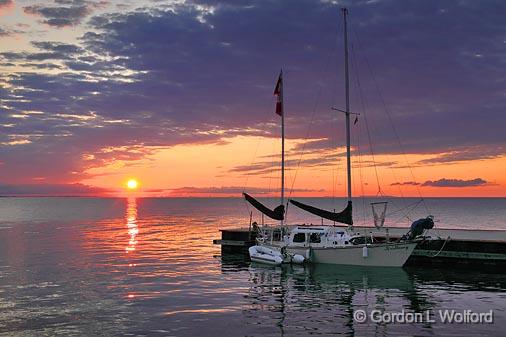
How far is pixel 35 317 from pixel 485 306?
2468cm

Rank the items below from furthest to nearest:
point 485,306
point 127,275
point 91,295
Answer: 1. point 127,275
2. point 91,295
3. point 485,306

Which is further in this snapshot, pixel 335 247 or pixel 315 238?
pixel 315 238

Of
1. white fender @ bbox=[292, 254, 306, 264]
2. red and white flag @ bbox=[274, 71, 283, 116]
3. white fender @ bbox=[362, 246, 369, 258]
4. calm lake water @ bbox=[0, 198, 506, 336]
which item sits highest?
red and white flag @ bbox=[274, 71, 283, 116]

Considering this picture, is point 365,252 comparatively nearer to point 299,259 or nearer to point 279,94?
point 299,259

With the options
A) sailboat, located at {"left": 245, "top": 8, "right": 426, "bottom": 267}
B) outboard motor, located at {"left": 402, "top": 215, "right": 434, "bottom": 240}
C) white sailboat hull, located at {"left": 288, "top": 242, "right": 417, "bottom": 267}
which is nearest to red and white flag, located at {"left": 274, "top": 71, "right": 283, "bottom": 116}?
sailboat, located at {"left": 245, "top": 8, "right": 426, "bottom": 267}

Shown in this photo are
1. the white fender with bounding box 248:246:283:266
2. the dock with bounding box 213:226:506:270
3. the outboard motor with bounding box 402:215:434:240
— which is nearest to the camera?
the dock with bounding box 213:226:506:270

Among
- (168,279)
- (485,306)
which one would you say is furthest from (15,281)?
(485,306)

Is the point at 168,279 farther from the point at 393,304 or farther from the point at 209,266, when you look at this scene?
the point at 393,304

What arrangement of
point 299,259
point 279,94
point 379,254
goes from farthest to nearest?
point 279,94
point 299,259
point 379,254

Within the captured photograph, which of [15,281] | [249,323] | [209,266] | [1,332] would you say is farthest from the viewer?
[209,266]

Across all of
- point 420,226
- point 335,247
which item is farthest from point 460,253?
point 335,247

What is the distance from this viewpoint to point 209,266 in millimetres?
45938

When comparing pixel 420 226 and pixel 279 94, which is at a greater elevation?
pixel 279 94

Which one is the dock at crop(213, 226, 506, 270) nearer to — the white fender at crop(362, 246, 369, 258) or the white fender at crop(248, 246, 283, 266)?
the white fender at crop(362, 246, 369, 258)
